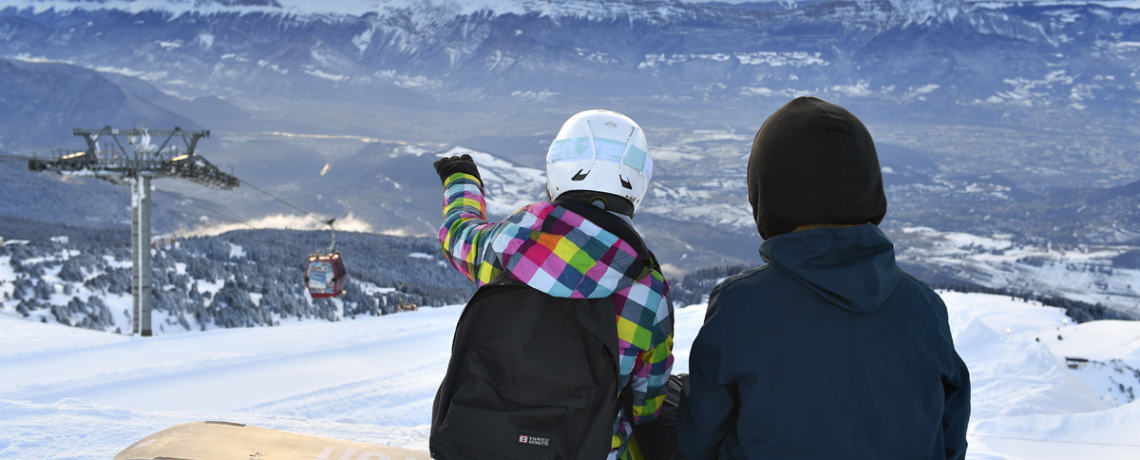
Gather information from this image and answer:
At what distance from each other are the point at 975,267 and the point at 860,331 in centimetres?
18093

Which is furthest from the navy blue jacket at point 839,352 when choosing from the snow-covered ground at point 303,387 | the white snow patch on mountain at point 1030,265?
the white snow patch on mountain at point 1030,265

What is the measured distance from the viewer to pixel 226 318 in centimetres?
2366

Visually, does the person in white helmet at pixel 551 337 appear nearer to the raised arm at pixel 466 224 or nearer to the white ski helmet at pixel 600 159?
the raised arm at pixel 466 224

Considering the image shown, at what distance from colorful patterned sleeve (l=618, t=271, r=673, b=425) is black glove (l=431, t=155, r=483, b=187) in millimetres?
1177

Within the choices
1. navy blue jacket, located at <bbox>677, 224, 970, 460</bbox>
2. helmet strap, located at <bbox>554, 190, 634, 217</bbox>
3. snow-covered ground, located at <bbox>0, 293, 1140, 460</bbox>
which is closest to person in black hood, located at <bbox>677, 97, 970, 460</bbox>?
navy blue jacket, located at <bbox>677, 224, 970, 460</bbox>

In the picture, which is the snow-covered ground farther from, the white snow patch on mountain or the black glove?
the white snow patch on mountain

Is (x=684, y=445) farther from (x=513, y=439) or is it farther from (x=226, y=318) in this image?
(x=226, y=318)

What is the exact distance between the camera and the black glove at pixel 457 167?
298cm

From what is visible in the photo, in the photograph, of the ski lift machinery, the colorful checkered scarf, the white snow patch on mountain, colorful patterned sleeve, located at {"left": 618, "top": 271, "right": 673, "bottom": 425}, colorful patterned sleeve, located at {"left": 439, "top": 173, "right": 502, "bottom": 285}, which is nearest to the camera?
the colorful checkered scarf

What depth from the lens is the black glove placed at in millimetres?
2979

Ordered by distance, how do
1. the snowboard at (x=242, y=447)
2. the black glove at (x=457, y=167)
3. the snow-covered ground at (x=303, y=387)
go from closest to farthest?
the snowboard at (x=242, y=447), the black glove at (x=457, y=167), the snow-covered ground at (x=303, y=387)

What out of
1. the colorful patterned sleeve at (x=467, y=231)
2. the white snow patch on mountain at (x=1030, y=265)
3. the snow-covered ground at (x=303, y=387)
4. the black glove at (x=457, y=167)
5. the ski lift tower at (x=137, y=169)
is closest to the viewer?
the colorful patterned sleeve at (x=467, y=231)

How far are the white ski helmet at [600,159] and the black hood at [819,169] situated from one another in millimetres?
652

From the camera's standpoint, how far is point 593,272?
79.0 inches
